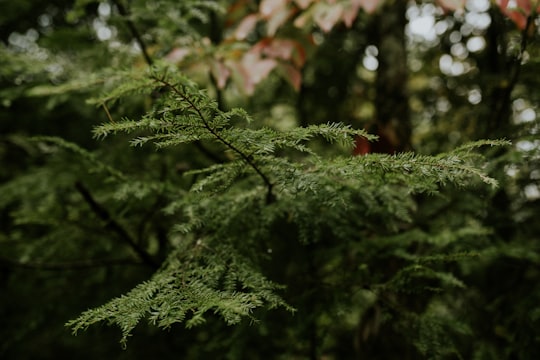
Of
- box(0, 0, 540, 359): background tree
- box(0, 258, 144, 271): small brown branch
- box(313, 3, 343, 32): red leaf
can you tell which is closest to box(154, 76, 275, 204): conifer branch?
Answer: box(0, 0, 540, 359): background tree

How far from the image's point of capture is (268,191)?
143 centimetres

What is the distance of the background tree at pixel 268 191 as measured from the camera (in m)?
1.05

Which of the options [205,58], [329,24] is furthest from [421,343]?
[205,58]

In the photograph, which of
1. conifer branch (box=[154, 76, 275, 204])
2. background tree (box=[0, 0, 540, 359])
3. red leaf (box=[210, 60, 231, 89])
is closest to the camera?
conifer branch (box=[154, 76, 275, 204])

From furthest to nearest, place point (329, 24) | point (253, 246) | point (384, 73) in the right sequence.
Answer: point (384, 73)
point (329, 24)
point (253, 246)

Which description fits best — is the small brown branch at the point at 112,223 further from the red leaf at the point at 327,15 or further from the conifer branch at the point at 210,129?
the red leaf at the point at 327,15

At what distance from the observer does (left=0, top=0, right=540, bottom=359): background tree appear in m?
1.05

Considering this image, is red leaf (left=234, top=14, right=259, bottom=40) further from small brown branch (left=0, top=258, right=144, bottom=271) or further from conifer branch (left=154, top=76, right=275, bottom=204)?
small brown branch (left=0, top=258, right=144, bottom=271)

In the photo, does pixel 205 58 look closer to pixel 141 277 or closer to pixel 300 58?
pixel 300 58

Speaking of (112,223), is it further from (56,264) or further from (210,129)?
(210,129)

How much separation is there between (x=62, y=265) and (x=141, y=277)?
75cm

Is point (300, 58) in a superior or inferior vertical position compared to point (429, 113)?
inferior

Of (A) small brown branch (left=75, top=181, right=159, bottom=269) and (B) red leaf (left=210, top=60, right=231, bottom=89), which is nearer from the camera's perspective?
(A) small brown branch (left=75, top=181, right=159, bottom=269)

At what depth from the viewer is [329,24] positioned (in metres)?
1.65
